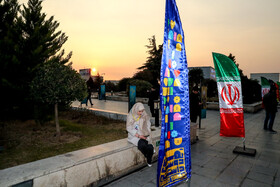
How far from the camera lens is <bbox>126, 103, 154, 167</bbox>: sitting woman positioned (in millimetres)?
3773

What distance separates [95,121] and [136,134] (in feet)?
13.9

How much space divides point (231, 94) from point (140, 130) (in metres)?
2.70

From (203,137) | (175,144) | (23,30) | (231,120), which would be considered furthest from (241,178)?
(23,30)

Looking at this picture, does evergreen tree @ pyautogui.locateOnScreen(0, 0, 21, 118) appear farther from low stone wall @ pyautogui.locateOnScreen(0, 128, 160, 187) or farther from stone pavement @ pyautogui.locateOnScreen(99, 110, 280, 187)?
stone pavement @ pyautogui.locateOnScreen(99, 110, 280, 187)

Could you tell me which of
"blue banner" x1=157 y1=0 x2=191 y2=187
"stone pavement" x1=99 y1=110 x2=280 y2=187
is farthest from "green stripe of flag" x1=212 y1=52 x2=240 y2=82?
"blue banner" x1=157 y1=0 x2=191 y2=187

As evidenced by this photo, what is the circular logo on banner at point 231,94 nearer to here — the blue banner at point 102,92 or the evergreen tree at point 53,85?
the evergreen tree at point 53,85

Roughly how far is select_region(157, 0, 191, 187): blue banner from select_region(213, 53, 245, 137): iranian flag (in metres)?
2.52

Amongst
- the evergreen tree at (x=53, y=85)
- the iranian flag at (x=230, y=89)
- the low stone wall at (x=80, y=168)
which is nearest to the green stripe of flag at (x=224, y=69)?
the iranian flag at (x=230, y=89)

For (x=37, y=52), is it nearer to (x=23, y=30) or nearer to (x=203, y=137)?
(x=23, y=30)

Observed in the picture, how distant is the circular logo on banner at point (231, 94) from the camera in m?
4.55

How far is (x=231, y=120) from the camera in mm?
4680

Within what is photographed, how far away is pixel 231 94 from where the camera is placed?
4.57 metres

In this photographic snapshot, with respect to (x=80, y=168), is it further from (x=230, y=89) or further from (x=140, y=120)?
(x=230, y=89)

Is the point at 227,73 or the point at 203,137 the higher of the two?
the point at 227,73
